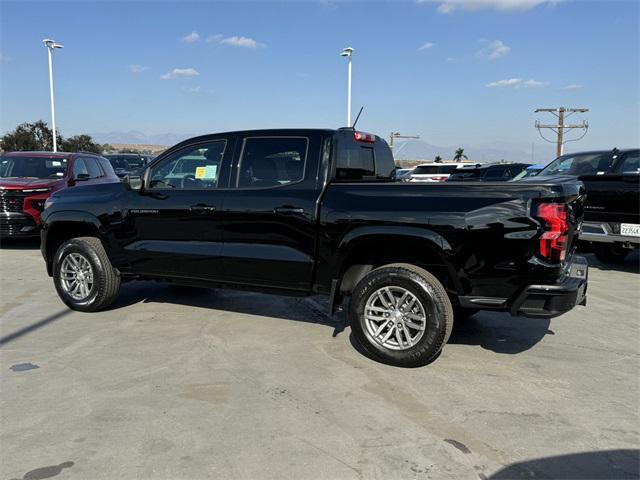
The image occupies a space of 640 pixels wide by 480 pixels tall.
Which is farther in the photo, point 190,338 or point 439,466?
point 190,338

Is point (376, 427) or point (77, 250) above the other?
point (77, 250)

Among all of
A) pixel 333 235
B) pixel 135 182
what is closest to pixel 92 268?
pixel 135 182

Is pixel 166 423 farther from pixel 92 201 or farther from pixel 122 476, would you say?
pixel 92 201

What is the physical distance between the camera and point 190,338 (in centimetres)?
514

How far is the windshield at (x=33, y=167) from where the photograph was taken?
35.3 feet

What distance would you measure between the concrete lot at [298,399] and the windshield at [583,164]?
12.7ft

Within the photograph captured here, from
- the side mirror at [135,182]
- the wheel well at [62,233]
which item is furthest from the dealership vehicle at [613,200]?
the wheel well at [62,233]

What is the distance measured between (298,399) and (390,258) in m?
1.53

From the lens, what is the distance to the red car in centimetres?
980

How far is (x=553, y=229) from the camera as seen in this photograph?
389 centimetres

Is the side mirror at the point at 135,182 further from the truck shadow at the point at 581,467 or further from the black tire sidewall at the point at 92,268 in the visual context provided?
the truck shadow at the point at 581,467

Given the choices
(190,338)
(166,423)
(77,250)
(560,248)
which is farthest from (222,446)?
(77,250)

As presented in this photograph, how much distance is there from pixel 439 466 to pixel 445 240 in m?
1.77

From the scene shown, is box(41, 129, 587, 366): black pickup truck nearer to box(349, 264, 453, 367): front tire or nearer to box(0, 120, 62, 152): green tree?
box(349, 264, 453, 367): front tire
